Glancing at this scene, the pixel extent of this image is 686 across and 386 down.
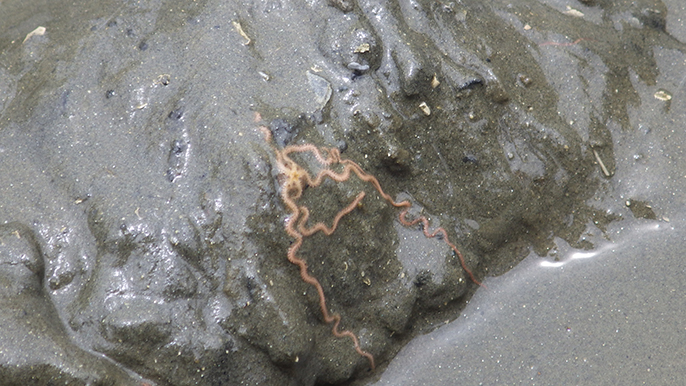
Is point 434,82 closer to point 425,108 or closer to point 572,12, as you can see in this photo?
point 425,108

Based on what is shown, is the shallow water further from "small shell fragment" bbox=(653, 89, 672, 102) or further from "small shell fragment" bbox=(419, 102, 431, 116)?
"small shell fragment" bbox=(419, 102, 431, 116)

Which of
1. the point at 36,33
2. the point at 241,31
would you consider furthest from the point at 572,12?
the point at 36,33

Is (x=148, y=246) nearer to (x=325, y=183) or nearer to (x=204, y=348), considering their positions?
(x=204, y=348)

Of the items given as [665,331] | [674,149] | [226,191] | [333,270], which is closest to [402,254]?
[333,270]

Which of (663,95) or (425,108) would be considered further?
(663,95)

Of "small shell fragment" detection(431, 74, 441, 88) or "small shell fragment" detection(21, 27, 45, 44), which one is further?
"small shell fragment" detection(21, 27, 45, 44)

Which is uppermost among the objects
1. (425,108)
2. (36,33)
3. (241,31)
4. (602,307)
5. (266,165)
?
(36,33)

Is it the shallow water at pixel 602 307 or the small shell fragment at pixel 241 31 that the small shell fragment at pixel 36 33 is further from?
the shallow water at pixel 602 307

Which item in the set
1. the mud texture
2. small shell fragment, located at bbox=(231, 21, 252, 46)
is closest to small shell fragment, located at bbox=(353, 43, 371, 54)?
the mud texture
